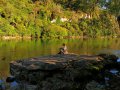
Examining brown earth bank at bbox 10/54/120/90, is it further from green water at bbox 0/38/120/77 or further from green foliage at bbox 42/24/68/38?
green foliage at bbox 42/24/68/38

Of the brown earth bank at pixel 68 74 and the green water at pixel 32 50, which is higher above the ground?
the brown earth bank at pixel 68 74

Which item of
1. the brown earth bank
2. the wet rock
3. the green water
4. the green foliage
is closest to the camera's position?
the wet rock

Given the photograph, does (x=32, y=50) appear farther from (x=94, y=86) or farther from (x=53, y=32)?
(x=53, y=32)

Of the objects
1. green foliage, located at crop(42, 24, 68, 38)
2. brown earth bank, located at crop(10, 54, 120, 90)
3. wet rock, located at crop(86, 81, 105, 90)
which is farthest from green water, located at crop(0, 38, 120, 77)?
green foliage, located at crop(42, 24, 68, 38)

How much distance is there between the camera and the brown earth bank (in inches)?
641

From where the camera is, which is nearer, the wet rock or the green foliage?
the wet rock

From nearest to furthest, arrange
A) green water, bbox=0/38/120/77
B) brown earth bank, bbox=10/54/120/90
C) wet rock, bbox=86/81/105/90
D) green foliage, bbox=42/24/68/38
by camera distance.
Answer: wet rock, bbox=86/81/105/90
brown earth bank, bbox=10/54/120/90
green water, bbox=0/38/120/77
green foliage, bbox=42/24/68/38

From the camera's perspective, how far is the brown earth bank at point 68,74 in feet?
53.4

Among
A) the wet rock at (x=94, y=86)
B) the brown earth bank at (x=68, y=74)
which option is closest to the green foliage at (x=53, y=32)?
the brown earth bank at (x=68, y=74)

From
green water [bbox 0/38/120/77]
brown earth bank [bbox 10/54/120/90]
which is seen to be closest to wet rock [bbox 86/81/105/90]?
brown earth bank [bbox 10/54/120/90]

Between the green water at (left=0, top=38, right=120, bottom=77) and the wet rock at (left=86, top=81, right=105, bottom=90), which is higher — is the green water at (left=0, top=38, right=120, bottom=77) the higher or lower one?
the lower one

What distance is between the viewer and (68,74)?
17.4 m

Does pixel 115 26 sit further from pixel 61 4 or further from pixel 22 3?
pixel 22 3

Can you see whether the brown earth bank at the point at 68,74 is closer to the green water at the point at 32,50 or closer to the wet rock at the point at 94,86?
the wet rock at the point at 94,86
